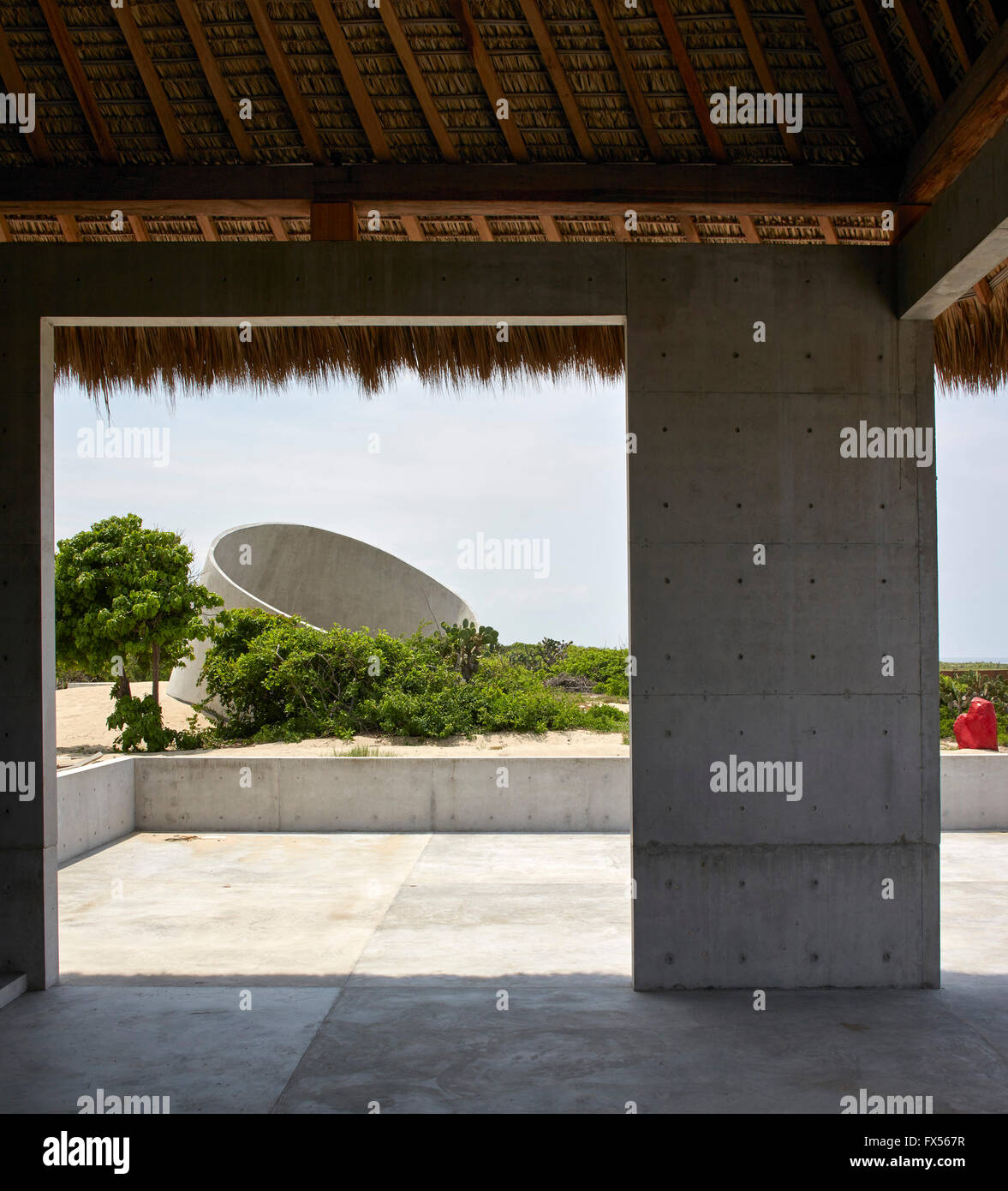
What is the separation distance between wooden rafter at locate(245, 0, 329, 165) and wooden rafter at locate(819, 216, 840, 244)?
278 centimetres

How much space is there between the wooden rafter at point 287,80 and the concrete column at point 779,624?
1.81m

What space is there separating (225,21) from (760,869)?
16.1 feet

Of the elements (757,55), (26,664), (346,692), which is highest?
(757,55)

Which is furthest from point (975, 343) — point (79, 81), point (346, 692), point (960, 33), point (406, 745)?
point (346, 692)

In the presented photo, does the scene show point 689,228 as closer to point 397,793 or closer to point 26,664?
point 26,664

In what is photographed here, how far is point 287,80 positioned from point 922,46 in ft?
9.88

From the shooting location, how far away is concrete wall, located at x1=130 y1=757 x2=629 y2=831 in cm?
923

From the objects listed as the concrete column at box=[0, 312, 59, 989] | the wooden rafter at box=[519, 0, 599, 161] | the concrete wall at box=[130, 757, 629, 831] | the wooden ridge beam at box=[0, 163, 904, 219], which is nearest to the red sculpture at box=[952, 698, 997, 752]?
the concrete wall at box=[130, 757, 629, 831]

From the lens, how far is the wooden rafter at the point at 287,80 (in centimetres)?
457

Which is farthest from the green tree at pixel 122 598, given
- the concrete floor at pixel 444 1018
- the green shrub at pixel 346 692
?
the concrete floor at pixel 444 1018

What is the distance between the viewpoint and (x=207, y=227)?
213 inches

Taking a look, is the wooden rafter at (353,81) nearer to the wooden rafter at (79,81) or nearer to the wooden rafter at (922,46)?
the wooden rafter at (79,81)

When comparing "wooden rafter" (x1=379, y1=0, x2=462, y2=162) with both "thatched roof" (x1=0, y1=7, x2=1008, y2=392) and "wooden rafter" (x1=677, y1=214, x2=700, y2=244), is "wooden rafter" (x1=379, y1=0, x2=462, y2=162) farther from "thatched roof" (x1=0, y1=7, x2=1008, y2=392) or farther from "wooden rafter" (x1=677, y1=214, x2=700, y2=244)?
"wooden rafter" (x1=677, y1=214, x2=700, y2=244)
